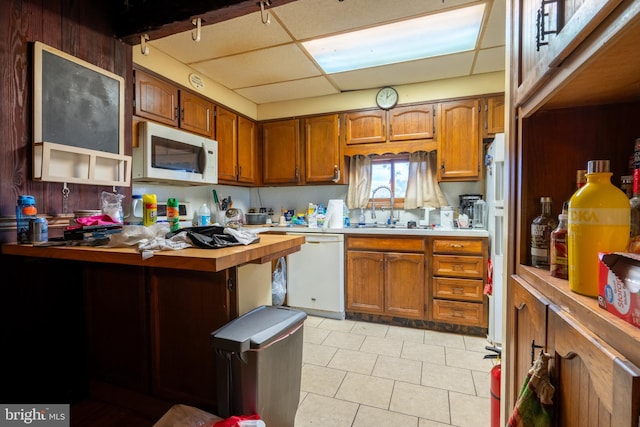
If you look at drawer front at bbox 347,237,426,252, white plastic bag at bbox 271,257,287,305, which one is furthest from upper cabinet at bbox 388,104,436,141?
white plastic bag at bbox 271,257,287,305

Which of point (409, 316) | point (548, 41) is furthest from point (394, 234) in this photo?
point (548, 41)

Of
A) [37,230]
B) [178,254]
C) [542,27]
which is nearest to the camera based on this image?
[542,27]

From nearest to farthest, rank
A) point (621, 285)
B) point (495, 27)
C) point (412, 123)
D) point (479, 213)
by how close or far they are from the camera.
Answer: point (621, 285) < point (495, 27) < point (479, 213) < point (412, 123)

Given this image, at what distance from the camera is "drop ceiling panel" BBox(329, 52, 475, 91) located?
265 centimetres

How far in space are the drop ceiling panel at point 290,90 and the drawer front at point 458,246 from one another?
196 cm

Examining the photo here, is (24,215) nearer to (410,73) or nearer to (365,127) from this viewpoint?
(365,127)

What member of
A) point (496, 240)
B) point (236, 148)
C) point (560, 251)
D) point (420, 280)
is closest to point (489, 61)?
point (496, 240)

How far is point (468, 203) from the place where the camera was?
3.04 m

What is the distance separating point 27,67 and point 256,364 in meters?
1.73

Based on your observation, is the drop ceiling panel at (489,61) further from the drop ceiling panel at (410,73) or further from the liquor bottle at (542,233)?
the liquor bottle at (542,233)

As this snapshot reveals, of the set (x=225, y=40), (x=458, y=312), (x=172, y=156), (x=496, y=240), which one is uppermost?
(x=225, y=40)

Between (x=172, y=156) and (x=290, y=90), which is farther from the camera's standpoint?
(x=290, y=90)

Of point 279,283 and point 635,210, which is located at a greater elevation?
point 635,210

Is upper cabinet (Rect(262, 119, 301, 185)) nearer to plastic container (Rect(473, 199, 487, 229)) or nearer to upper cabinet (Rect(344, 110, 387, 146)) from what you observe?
upper cabinet (Rect(344, 110, 387, 146))
